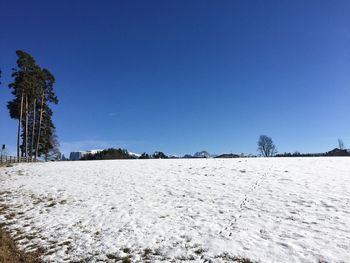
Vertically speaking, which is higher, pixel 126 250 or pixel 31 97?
pixel 31 97

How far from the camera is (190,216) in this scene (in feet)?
40.3

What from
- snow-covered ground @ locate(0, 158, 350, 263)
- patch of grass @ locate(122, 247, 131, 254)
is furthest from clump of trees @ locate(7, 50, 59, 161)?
patch of grass @ locate(122, 247, 131, 254)

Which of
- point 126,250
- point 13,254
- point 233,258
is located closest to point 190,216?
point 126,250

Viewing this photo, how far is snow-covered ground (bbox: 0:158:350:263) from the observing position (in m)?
8.88

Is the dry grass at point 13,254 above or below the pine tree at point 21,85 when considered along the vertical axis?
below

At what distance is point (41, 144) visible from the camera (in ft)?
165

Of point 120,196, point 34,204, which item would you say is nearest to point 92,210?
point 120,196

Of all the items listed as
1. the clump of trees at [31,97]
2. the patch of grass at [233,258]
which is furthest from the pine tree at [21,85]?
the patch of grass at [233,258]

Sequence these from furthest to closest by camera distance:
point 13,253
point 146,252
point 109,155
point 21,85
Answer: point 109,155
point 21,85
point 13,253
point 146,252

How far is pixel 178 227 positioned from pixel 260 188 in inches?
263

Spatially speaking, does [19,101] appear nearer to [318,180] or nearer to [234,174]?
[234,174]

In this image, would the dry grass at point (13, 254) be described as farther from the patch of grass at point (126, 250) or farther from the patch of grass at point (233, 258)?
the patch of grass at point (233, 258)

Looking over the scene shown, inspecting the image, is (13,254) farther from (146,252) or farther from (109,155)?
(109,155)

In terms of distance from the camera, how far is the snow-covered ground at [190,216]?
8.88 metres
